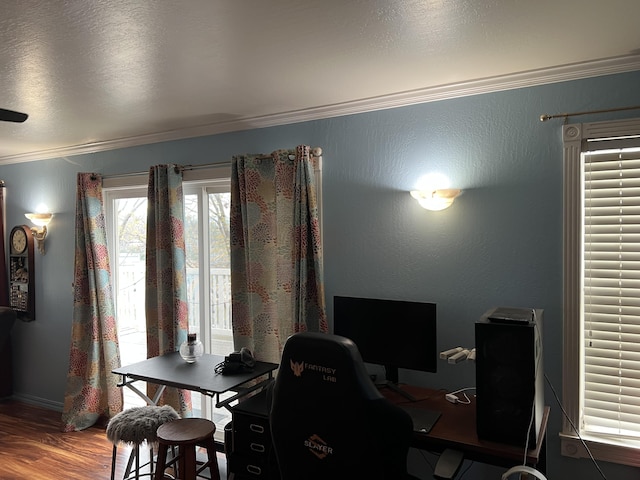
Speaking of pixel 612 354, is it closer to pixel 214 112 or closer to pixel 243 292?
pixel 243 292

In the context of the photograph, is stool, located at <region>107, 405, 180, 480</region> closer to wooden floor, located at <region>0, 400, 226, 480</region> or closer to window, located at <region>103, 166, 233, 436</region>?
wooden floor, located at <region>0, 400, 226, 480</region>

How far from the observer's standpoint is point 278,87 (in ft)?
8.07

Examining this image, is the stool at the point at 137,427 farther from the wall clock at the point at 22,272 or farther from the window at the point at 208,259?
the wall clock at the point at 22,272

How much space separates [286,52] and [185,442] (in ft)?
6.58

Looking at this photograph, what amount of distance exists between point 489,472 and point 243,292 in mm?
1853

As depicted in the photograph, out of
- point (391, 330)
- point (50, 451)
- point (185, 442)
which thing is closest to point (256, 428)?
point (185, 442)

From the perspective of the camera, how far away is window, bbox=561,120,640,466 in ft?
7.12

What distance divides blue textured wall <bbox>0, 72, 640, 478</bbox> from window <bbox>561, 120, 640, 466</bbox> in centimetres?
6

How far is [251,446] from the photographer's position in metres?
2.38

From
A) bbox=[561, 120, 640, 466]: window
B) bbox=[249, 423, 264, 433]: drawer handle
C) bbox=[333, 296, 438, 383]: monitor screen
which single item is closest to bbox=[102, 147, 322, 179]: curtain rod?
bbox=[333, 296, 438, 383]: monitor screen

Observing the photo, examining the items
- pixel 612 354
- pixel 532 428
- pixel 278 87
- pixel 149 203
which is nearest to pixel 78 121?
pixel 149 203

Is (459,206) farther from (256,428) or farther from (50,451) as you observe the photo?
(50,451)

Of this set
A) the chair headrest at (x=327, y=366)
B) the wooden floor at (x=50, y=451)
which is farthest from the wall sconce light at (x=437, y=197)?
the wooden floor at (x=50, y=451)

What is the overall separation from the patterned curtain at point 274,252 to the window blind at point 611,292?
147 centimetres
